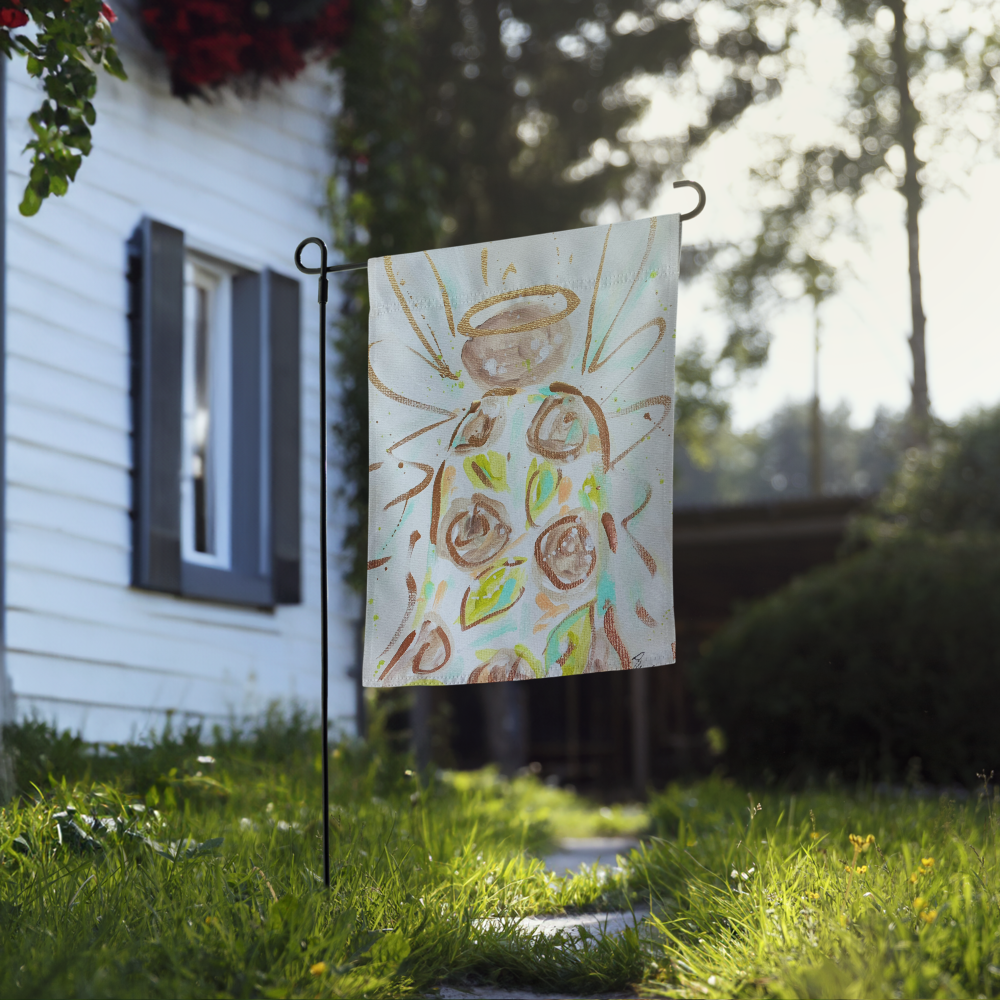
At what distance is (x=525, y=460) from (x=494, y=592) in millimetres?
362

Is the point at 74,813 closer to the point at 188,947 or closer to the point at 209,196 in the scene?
the point at 188,947

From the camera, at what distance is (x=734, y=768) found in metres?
7.84

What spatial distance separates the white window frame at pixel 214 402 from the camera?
5805 millimetres

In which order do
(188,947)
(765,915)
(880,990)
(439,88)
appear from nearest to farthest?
(880,990) < (188,947) < (765,915) < (439,88)

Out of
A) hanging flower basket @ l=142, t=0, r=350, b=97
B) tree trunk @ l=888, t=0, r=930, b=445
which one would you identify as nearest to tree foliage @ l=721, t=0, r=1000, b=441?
tree trunk @ l=888, t=0, r=930, b=445

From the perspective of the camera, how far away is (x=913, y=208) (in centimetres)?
1099

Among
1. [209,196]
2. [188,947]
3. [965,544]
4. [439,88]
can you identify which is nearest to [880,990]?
[188,947]

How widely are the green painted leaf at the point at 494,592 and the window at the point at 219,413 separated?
8.70 ft

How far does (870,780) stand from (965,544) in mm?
1824

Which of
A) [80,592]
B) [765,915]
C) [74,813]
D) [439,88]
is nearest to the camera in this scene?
[765,915]

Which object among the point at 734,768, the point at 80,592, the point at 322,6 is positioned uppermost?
the point at 322,6

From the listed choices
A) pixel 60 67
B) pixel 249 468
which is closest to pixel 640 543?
pixel 60 67

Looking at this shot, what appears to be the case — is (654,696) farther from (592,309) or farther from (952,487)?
(592,309)

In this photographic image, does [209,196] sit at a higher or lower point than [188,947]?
higher
